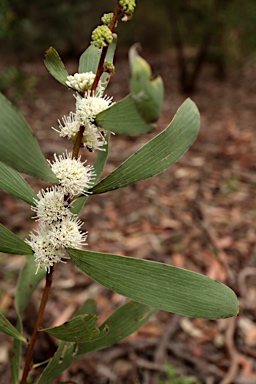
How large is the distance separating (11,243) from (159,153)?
0.31m

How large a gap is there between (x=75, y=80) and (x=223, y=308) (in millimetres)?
461

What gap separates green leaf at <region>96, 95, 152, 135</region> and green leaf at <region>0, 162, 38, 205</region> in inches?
7.8

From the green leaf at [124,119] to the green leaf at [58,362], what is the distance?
0.48m

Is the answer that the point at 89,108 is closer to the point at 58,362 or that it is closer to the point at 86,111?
the point at 86,111

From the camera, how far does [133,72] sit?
56cm

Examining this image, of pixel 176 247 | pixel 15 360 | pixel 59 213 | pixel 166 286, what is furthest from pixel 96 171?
pixel 176 247

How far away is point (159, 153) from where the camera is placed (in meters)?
0.85

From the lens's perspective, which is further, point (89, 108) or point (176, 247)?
point (176, 247)

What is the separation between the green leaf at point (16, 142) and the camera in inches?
24.6

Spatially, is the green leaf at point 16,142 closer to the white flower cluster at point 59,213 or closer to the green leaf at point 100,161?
the white flower cluster at point 59,213

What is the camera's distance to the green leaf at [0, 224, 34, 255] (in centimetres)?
86

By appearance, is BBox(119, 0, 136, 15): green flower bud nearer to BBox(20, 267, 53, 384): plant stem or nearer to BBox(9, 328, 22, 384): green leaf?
BBox(20, 267, 53, 384): plant stem

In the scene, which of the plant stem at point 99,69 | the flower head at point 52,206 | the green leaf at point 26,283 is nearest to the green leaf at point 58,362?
the green leaf at point 26,283

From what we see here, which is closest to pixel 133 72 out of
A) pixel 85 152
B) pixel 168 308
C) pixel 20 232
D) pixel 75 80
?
pixel 75 80
